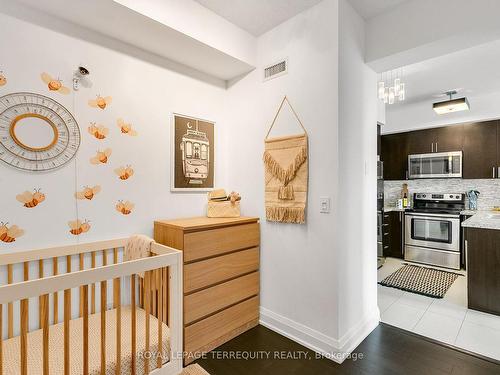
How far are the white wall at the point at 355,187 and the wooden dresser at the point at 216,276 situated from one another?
2.59 ft

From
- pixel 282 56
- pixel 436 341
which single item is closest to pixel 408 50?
pixel 282 56

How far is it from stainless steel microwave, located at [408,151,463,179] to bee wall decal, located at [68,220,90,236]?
502 cm

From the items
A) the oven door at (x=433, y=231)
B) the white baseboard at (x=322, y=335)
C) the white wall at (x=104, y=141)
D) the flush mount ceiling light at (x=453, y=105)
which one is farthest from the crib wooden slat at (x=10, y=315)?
the oven door at (x=433, y=231)

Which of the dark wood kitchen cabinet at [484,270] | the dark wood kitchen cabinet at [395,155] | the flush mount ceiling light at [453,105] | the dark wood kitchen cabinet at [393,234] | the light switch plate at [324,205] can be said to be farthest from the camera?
the dark wood kitchen cabinet at [395,155]

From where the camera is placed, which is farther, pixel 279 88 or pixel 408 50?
pixel 279 88

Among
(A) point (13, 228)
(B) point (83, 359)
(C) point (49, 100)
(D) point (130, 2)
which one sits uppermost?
(D) point (130, 2)

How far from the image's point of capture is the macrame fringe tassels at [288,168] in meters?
2.15

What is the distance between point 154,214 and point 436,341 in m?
2.57

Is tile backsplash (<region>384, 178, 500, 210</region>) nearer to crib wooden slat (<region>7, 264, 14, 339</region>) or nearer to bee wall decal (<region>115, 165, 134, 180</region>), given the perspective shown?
bee wall decal (<region>115, 165, 134, 180</region>)

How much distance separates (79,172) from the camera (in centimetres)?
191

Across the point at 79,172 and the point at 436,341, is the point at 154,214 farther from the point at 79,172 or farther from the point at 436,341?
the point at 436,341

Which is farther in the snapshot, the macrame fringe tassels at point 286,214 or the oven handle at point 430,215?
the oven handle at point 430,215

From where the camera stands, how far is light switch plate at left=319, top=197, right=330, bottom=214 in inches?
79.3

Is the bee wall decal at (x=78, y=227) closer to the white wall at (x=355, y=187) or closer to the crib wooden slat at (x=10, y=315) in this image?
the crib wooden slat at (x=10, y=315)
